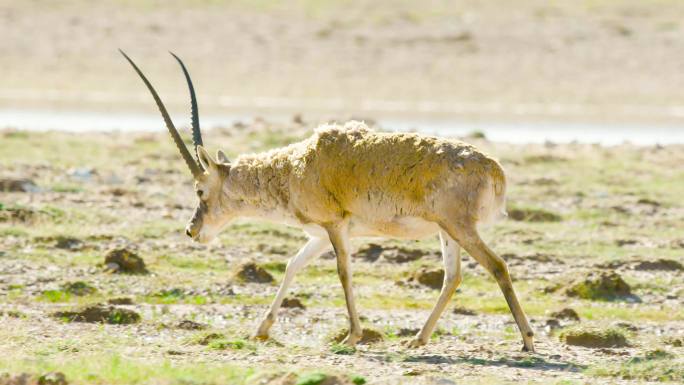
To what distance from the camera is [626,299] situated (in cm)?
1420

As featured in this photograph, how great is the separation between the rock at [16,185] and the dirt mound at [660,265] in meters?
7.86

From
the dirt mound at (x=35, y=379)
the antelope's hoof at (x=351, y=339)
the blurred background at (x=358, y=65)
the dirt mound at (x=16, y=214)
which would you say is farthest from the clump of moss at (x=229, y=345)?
the blurred background at (x=358, y=65)

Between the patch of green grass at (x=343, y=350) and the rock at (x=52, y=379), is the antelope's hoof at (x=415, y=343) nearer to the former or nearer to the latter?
the patch of green grass at (x=343, y=350)

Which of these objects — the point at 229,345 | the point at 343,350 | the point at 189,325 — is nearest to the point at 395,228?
the point at 343,350

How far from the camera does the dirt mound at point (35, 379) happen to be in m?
9.08

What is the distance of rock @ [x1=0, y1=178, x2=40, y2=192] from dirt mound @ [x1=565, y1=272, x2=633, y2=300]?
7.83 m

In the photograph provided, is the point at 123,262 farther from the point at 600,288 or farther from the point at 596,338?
the point at 596,338

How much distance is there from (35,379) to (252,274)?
550cm

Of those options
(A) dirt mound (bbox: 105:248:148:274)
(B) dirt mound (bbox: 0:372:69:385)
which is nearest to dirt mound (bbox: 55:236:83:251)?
(A) dirt mound (bbox: 105:248:148:274)

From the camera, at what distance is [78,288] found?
45.0 feet

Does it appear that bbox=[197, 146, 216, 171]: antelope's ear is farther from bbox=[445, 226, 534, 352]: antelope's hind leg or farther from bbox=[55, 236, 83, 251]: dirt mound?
bbox=[55, 236, 83, 251]: dirt mound

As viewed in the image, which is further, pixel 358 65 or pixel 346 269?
pixel 358 65

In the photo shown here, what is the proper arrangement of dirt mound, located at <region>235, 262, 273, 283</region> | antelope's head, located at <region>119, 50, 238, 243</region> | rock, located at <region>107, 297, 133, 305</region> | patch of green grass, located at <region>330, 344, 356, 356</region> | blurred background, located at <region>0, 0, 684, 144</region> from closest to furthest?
patch of green grass, located at <region>330, 344, 356, 356</region>
antelope's head, located at <region>119, 50, 238, 243</region>
rock, located at <region>107, 297, 133, 305</region>
dirt mound, located at <region>235, 262, 273, 283</region>
blurred background, located at <region>0, 0, 684, 144</region>

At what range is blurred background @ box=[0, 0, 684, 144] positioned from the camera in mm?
36094
